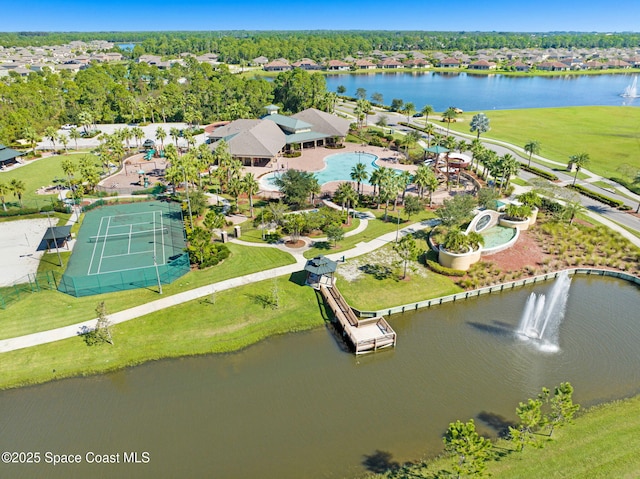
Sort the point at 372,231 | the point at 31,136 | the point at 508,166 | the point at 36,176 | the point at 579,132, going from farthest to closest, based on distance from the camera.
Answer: the point at 579,132 → the point at 31,136 → the point at 36,176 → the point at 508,166 → the point at 372,231

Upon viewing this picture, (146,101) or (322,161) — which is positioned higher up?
(146,101)

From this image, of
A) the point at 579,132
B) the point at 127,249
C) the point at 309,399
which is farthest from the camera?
the point at 579,132

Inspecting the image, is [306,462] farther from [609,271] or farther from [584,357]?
[609,271]

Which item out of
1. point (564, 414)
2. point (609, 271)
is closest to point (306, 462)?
point (564, 414)

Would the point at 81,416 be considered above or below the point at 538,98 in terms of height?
Answer: below

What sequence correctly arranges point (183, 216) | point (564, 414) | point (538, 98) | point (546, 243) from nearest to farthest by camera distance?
point (564, 414), point (546, 243), point (183, 216), point (538, 98)

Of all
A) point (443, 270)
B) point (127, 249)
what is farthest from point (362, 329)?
point (127, 249)

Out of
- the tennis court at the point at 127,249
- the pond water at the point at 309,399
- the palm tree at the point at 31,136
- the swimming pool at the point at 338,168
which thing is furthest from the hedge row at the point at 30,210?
the pond water at the point at 309,399

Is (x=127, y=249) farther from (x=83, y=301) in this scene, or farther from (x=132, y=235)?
(x=83, y=301)
